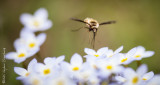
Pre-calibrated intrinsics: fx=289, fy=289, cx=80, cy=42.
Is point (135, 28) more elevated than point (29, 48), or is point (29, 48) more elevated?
point (135, 28)

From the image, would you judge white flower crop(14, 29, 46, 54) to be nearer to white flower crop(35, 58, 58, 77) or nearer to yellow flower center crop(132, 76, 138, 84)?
white flower crop(35, 58, 58, 77)

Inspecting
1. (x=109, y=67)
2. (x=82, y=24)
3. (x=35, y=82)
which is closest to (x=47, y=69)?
(x=35, y=82)

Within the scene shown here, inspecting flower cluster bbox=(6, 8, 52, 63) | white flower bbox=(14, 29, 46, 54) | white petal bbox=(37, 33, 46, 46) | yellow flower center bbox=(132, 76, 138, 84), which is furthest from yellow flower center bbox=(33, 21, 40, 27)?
yellow flower center bbox=(132, 76, 138, 84)

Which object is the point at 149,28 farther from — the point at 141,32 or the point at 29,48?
the point at 29,48

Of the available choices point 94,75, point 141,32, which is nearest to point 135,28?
point 141,32

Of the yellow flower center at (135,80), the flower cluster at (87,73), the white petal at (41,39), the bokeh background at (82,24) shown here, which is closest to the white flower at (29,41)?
the white petal at (41,39)

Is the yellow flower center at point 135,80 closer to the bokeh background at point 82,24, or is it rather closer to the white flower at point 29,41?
the white flower at point 29,41

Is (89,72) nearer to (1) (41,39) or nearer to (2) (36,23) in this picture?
(1) (41,39)

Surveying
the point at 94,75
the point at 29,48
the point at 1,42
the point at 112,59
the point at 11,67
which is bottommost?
the point at 94,75
